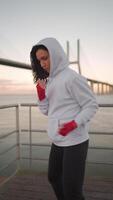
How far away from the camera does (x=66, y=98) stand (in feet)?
4.68

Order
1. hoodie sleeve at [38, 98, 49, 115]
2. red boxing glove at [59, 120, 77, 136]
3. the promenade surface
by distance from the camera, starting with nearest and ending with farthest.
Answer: red boxing glove at [59, 120, 77, 136]
hoodie sleeve at [38, 98, 49, 115]
the promenade surface

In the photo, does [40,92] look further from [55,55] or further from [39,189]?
[39,189]

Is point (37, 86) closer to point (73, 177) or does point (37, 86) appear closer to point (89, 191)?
point (73, 177)

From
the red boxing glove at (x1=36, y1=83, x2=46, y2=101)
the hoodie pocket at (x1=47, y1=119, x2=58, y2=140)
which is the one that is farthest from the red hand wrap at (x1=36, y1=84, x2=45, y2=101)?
the hoodie pocket at (x1=47, y1=119, x2=58, y2=140)

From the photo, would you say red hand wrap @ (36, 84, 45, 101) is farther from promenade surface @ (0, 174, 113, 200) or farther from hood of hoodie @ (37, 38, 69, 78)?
promenade surface @ (0, 174, 113, 200)

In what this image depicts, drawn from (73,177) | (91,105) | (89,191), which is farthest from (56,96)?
(89,191)

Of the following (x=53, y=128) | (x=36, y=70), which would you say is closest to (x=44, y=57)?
(x=36, y=70)

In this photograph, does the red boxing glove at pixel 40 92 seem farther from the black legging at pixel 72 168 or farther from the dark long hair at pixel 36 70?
the black legging at pixel 72 168

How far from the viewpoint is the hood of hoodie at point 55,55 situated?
1427mm

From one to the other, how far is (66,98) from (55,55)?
217 mm

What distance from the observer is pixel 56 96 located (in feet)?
4.77

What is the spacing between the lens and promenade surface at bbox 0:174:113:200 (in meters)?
2.33

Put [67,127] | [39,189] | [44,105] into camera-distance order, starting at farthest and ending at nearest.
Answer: [39,189]
[44,105]
[67,127]

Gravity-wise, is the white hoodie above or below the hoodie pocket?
above
